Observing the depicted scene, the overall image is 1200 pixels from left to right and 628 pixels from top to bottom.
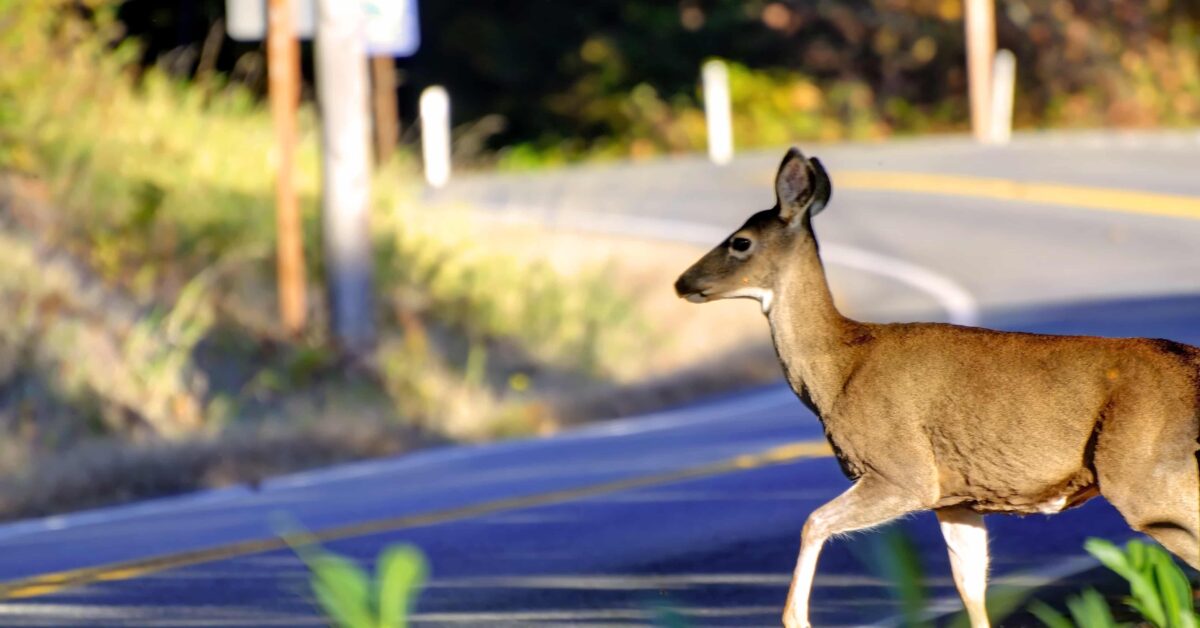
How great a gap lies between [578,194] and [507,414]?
14704 mm

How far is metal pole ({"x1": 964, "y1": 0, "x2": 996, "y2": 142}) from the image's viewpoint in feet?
125

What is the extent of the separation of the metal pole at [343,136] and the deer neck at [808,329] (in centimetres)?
865

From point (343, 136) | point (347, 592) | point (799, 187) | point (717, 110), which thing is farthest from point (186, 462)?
point (717, 110)

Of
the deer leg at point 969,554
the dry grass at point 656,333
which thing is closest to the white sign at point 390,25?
the dry grass at point 656,333

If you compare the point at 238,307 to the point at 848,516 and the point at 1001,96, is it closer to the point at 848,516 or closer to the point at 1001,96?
the point at 848,516

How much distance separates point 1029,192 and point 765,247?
21639 millimetres

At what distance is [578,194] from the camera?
95.5ft

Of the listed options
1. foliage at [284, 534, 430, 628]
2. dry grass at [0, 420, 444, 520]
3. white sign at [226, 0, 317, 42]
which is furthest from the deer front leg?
white sign at [226, 0, 317, 42]

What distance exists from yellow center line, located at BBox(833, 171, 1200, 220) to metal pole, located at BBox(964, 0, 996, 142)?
26.2ft

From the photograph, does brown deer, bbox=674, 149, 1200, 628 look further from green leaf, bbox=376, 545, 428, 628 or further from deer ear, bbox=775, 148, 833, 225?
green leaf, bbox=376, 545, 428, 628

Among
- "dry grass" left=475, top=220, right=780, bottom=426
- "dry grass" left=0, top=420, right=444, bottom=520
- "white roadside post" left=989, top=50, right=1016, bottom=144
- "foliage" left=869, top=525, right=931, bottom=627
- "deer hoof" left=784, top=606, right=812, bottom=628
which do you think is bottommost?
"foliage" left=869, top=525, right=931, bottom=627

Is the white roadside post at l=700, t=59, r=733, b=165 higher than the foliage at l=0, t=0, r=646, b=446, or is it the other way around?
the white roadside post at l=700, t=59, r=733, b=165

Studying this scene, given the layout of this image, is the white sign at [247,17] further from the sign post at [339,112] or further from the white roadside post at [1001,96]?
the white roadside post at [1001,96]

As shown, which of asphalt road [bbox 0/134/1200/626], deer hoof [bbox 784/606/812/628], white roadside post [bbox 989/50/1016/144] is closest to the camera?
deer hoof [bbox 784/606/812/628]
